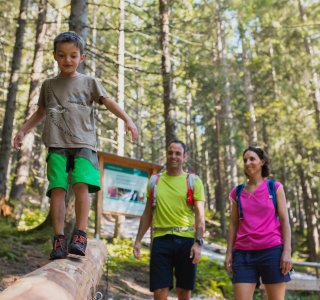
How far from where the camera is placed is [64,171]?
363cm

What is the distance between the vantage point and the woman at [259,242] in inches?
158

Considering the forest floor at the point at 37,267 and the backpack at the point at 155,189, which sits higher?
the backpack at the point at 155,189

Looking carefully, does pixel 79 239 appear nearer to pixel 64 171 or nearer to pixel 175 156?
pixel 64 171

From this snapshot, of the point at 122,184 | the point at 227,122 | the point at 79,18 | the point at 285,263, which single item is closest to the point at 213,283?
the point at 122,184

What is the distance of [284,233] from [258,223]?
270mm

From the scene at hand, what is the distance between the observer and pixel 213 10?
21.4 m

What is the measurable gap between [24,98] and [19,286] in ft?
90.5

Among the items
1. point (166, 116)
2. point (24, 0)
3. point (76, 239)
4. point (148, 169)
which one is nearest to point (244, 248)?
point (76, 239)

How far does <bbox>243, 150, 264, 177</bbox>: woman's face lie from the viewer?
4461 millimetres

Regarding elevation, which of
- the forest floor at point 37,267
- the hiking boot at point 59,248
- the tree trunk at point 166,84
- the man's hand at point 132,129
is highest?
the tree trunk at point 166,84

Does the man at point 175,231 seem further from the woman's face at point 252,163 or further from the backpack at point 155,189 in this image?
the woman's face at point 252,163

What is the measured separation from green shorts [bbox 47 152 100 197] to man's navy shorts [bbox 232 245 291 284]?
1.71 metres

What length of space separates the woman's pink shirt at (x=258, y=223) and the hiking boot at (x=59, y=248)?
6.05 feet

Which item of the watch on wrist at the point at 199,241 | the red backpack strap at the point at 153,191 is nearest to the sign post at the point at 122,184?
the red backpack strap at the point at 153,191
